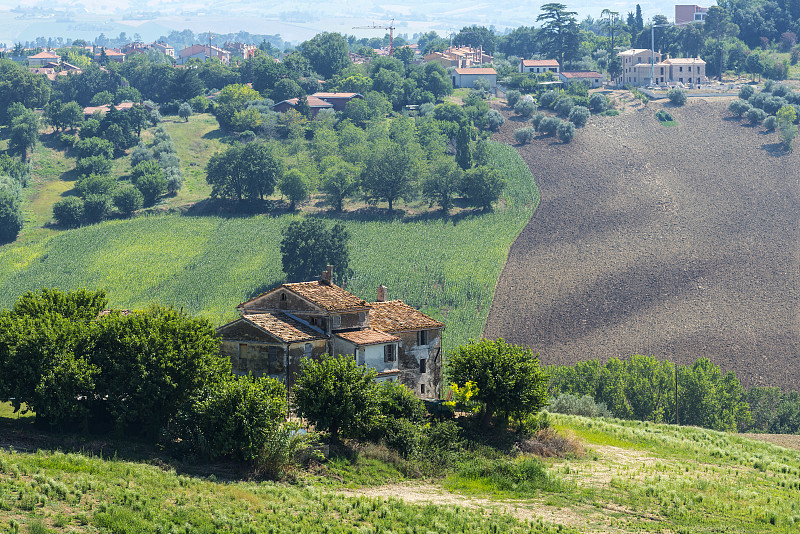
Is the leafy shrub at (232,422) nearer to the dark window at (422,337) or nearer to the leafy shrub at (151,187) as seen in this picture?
the dark window at (422,337)

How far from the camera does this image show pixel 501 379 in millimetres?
65625

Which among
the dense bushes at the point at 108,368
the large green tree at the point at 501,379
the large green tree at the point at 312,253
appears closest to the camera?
the dense bushes at the point at 108,368

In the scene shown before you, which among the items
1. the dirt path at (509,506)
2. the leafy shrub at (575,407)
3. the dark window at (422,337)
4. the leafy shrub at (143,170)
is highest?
the leafy shrub at (143,170)

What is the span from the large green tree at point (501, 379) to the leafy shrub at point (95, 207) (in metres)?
103

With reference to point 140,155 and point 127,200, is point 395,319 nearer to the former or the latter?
point 127,200

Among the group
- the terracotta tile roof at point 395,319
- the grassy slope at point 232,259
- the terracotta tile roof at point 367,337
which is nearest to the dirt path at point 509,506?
the terracotta tile roof at point 367,337

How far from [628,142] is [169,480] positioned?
501ft

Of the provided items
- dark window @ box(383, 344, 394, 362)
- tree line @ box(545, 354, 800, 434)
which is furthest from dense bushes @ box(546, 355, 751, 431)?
dark window @ box(383, 344, 394, 362)

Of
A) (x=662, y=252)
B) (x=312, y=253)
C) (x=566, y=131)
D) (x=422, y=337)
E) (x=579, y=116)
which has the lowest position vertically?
(x=662, y=252)

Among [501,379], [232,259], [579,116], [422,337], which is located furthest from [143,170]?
[501,379]

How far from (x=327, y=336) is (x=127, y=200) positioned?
99.3 m

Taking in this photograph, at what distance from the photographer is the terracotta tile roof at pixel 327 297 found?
6919 centimetres

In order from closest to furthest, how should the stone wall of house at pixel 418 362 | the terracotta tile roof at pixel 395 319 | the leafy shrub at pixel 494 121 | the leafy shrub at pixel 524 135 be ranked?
the terracotta tile roof at pixel 395 319 → the stone wall of house at pixel 418 362 → the leafy shrub at pixel 524 135 → the leafy shrub at pixel 494 121

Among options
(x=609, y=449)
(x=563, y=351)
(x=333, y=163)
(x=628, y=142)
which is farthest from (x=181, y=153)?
(x=609, y=449)
